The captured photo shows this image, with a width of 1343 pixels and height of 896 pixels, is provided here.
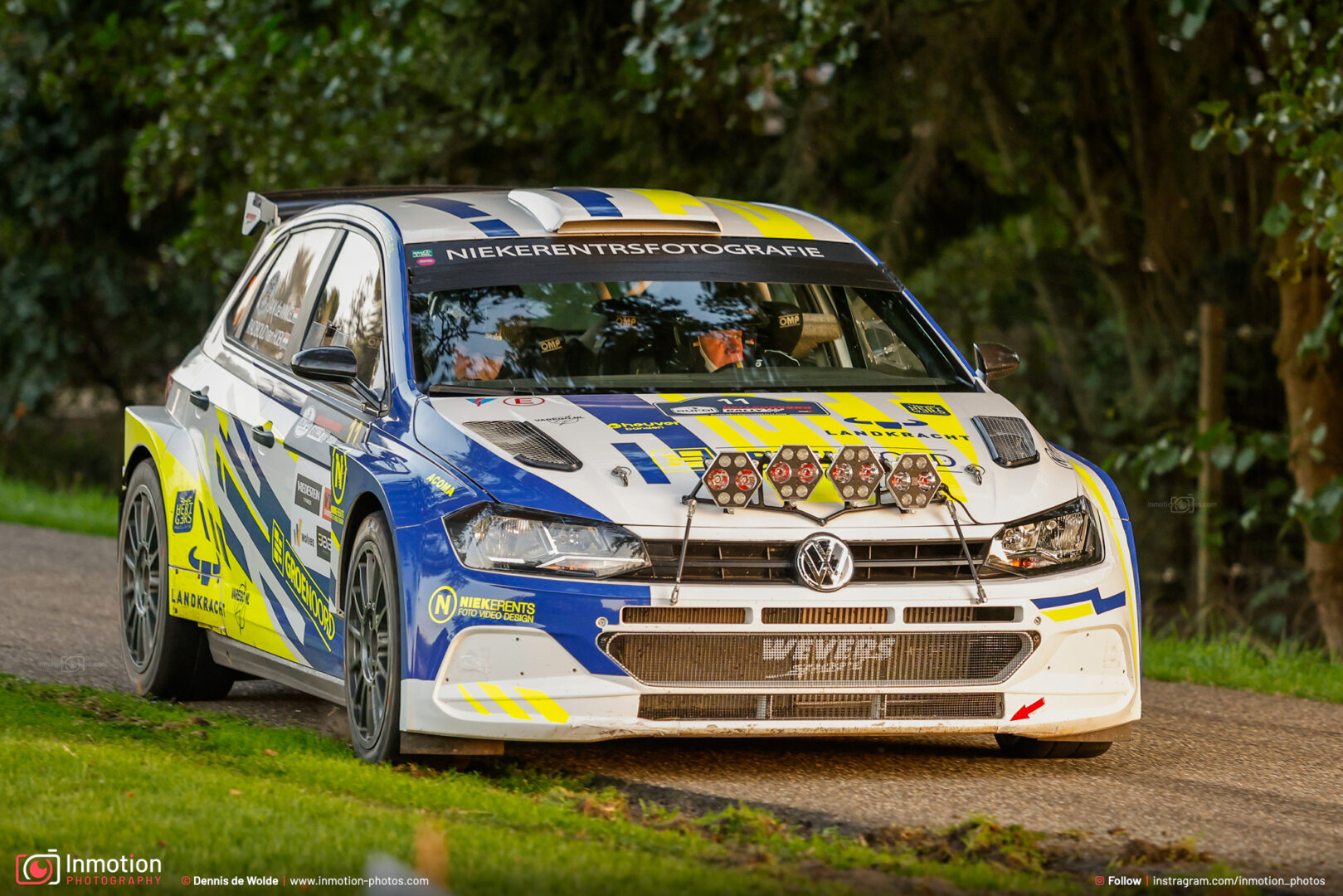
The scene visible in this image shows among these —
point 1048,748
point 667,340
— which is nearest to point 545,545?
point 667,340

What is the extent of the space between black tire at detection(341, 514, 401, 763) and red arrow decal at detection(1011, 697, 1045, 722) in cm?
187

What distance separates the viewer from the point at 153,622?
27.5ft

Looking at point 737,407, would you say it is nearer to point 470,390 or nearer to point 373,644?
point 470,390

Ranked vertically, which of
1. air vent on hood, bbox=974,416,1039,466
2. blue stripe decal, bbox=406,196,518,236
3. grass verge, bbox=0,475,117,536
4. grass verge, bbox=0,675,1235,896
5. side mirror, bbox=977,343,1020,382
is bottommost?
grass verge, bbox=0,475,117,536

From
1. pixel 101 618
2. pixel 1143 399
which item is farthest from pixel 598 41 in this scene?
pixel 101 618

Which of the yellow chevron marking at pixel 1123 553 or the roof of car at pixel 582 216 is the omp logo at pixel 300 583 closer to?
the roof of car at pixel 582 216

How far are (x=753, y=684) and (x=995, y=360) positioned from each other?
200 cm

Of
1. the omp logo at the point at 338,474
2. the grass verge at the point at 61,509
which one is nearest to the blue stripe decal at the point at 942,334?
the omp logo at the point at 338,474

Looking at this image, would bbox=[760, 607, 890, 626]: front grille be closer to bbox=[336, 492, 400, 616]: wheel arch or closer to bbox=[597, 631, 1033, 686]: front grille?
bbox=[597, 631, 1033, 686]: front grille

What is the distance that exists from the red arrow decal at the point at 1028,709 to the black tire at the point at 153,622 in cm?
343

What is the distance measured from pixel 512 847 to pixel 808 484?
1.61 meters

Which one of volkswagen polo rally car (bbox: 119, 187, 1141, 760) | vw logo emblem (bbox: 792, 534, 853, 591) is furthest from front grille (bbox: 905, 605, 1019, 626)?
vw logo emblem (bbox: 792, 534, 853, 591)

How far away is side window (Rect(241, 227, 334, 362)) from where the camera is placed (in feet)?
26.3

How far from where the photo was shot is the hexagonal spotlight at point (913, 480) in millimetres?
6168
